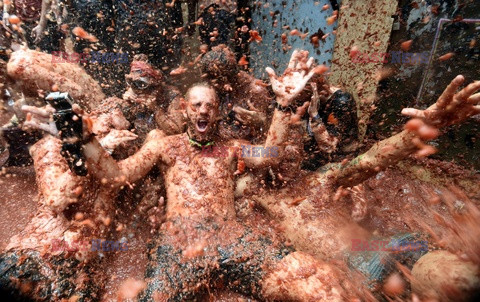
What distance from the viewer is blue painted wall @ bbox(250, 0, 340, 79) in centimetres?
430

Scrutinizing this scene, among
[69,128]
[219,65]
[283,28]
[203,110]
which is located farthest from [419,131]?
[283,28]

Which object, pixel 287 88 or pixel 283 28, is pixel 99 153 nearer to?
pixel 287 88

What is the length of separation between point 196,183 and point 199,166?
0.21 meters

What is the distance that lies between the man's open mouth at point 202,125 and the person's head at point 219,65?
2.51 feet

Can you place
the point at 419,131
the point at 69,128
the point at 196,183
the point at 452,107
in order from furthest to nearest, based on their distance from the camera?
1. the point at 196,183
2. the point at 419,131
3. the point at 69,128
4. the point at 452,107

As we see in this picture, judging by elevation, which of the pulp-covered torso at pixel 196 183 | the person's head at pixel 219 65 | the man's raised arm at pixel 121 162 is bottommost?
the pulp-covered torso at pixel 196 183

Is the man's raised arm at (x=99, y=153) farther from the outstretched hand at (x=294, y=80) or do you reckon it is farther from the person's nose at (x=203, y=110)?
the outstretched hand at (x=294, y=80)

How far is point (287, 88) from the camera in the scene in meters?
2.75

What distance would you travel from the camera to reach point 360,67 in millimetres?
3793

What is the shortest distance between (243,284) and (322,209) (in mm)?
1179

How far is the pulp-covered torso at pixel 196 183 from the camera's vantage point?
9.53ft

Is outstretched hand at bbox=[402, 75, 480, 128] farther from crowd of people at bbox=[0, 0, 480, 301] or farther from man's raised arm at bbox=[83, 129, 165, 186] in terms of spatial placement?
man's raised arm at bbox=[83, 129, 165, 186]

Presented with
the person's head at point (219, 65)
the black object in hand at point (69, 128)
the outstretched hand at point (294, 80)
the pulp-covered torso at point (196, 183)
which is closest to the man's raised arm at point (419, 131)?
the outstretched hand at point (294, 80)

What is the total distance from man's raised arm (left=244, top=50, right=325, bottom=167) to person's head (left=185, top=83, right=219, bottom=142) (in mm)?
751
